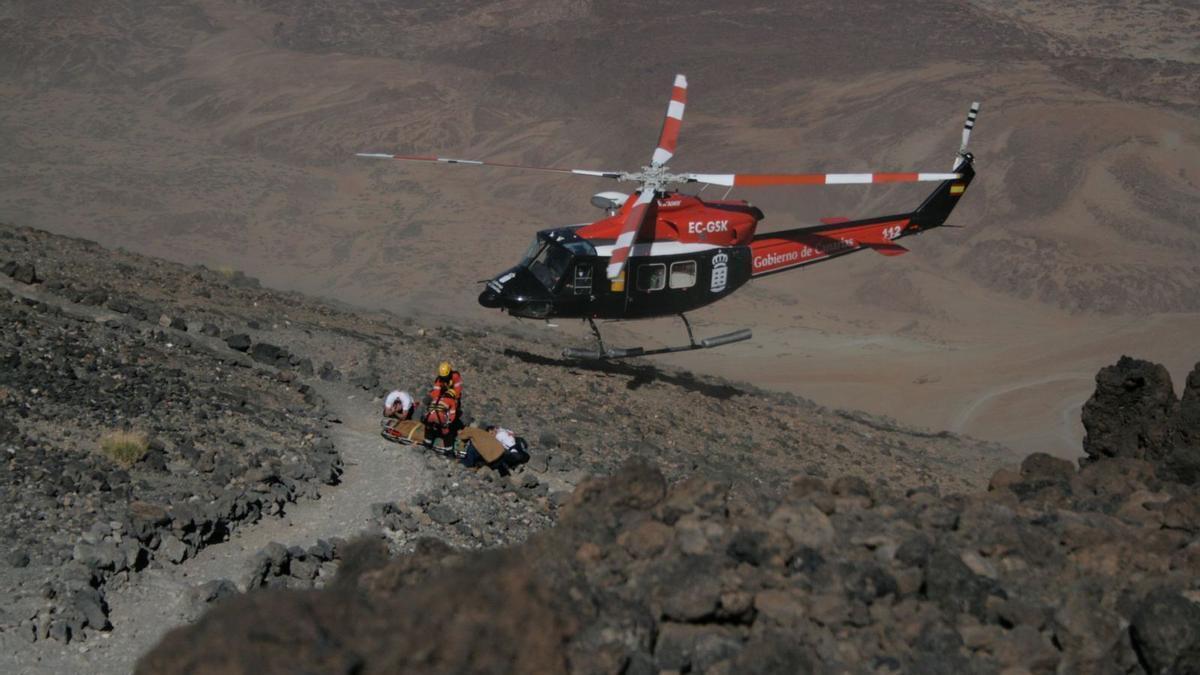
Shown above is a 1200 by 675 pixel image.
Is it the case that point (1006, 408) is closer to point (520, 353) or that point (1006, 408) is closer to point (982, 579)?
point (520, 353)

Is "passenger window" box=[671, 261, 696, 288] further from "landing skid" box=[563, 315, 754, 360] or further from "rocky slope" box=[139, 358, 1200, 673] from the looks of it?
"rocky slope" box=[139, 358, 1200, 673]

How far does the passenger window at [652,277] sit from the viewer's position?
1716 centimetres

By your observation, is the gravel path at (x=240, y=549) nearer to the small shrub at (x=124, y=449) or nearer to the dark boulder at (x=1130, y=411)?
the small shrub at (x=124, y=449)

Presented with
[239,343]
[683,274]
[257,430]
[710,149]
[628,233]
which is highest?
[628,233]

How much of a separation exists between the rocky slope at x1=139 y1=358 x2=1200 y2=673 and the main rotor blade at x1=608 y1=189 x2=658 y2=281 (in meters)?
8.34

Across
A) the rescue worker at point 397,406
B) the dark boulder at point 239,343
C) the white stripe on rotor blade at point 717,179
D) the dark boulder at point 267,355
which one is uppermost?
the white stripe on rotor blade at point 717,179

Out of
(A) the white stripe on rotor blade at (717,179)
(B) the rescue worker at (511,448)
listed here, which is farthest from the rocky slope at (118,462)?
(A) the white stripe on rotor blade at (717,179)

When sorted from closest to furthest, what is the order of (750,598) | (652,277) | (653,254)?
1. (750,598)
2. (653,254)
3. (652,277)

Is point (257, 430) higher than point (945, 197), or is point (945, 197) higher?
point (945, 197)

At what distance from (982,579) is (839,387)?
18.6 meters

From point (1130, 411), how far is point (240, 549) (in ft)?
31.5

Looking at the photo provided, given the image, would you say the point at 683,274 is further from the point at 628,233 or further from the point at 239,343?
the point at 239,343

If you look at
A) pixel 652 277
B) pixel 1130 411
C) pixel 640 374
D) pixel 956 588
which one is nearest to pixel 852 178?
pixel 652 277

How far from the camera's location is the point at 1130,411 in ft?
43.4
